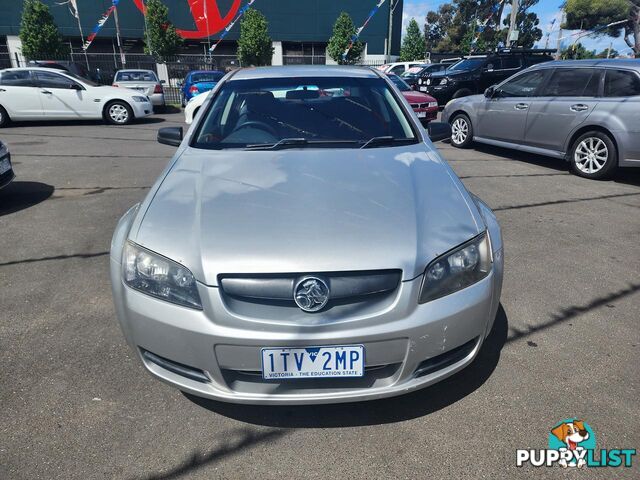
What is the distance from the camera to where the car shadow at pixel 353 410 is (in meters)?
2.25

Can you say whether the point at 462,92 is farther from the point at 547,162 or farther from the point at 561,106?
the point at 561,106

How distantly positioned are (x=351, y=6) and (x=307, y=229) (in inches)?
1520

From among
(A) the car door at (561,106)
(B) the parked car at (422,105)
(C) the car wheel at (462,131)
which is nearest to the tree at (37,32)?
(B) the parked car at (422,105)

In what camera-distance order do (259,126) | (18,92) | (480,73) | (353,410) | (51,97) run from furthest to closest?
(480,73)
(51,97)
(18,92)
(259,126)
(353,410)

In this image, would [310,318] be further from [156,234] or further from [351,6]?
[351,6]

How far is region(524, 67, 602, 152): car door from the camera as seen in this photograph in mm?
6910

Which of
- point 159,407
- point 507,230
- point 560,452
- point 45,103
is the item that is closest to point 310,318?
point 159,407

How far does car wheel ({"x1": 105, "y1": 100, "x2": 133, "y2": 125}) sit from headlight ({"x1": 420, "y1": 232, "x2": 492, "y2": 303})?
12.9 meters

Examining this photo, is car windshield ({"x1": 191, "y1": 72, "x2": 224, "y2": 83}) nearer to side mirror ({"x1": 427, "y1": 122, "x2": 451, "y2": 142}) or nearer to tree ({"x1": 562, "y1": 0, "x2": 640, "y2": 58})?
side mirror ({"x1": 427, "y1": 122, "x2": 451, "y2": 142})

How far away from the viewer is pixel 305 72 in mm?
3750

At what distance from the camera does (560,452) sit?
6.90 ft

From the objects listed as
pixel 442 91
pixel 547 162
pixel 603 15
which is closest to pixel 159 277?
pixel 547 162

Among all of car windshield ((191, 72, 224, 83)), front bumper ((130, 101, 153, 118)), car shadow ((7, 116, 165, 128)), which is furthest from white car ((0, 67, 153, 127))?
car windshield ((191, 72, 224, 83))

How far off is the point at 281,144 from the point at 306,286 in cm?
144
